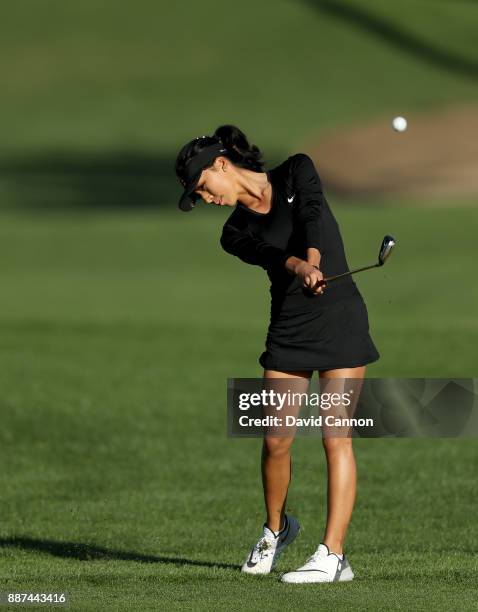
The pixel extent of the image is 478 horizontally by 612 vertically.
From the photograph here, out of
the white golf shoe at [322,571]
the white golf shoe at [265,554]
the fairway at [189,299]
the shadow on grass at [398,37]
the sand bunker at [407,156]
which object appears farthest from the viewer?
the shadow on grass at [398,37]

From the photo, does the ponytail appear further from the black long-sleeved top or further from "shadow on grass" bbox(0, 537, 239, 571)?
"shadow on grass" bbox(0, 537, 239, 571)

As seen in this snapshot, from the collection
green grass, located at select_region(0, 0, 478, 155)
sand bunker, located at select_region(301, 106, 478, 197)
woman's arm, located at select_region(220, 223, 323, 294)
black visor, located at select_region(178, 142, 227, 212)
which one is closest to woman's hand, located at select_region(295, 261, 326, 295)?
woman's arm, located at select_region(220, 223, 323, 294)

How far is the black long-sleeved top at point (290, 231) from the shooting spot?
7109 mm

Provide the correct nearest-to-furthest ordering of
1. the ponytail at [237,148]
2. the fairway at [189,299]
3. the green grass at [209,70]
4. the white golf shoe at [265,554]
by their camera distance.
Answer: the ponytail at [237,148]
the white golf shoe at [265,554]
the fairway at [189,299]
the green grass at [209,70]

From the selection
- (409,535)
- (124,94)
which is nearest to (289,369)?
(409,535)

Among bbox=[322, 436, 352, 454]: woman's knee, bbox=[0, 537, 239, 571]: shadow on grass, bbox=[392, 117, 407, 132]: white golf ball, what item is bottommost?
bbox=[0, 537, 239, 571]: shadow on grass

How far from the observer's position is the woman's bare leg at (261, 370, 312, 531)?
23.8 ft

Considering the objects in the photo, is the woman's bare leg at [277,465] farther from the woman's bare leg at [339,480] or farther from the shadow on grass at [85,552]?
the shadow on grass at [85,552]

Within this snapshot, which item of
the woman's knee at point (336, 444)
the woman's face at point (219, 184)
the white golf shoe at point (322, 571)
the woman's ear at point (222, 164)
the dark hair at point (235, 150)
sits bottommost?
the white golf shoe at point (322, 571)

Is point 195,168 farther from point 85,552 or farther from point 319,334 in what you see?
point 85,552

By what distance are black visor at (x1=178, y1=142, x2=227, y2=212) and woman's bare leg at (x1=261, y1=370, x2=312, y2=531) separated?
0.89 meters

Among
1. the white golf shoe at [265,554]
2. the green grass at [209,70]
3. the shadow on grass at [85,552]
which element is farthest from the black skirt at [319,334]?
the green grass at [209,70]

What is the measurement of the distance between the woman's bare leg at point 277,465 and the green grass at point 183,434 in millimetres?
367

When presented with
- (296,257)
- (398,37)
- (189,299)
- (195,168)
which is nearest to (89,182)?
(398,37)
